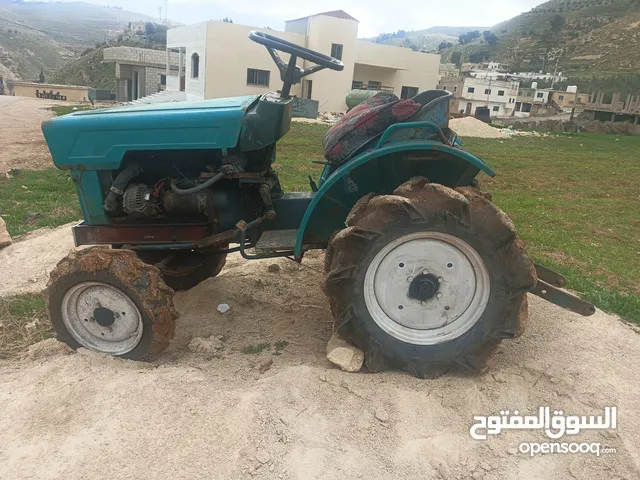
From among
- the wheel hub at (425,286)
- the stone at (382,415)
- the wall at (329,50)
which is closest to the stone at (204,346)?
the stone at (382,415)

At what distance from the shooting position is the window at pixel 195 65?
3169 cm

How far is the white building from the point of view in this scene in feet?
179

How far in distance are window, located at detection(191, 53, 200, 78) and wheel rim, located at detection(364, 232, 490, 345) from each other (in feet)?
103

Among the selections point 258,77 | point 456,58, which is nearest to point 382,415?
point 258,77

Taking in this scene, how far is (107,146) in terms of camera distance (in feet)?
11.7

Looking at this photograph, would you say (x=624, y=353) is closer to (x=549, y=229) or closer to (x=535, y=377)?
(x=535, y=377)

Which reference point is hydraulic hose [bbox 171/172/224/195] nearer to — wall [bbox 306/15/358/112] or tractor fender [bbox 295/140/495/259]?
tractor fender [bbox 295/140/495/259]

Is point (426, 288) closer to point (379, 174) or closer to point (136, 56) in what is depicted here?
point (379, 174)

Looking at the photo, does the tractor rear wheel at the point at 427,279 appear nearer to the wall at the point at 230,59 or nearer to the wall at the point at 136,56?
the wall at the point at 230,59

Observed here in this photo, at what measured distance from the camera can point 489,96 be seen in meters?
56.7

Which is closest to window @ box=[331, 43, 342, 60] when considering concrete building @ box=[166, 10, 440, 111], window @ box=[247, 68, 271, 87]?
concrete building @ box=[166, 10, 440, 111]

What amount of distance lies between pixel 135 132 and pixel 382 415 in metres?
2.45

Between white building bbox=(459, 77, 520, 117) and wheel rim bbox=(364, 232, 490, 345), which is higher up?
white building bbox=(459, 77, 520, 117)

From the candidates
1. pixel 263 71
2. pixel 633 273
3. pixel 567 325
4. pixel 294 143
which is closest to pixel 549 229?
→ pixel 633 273
